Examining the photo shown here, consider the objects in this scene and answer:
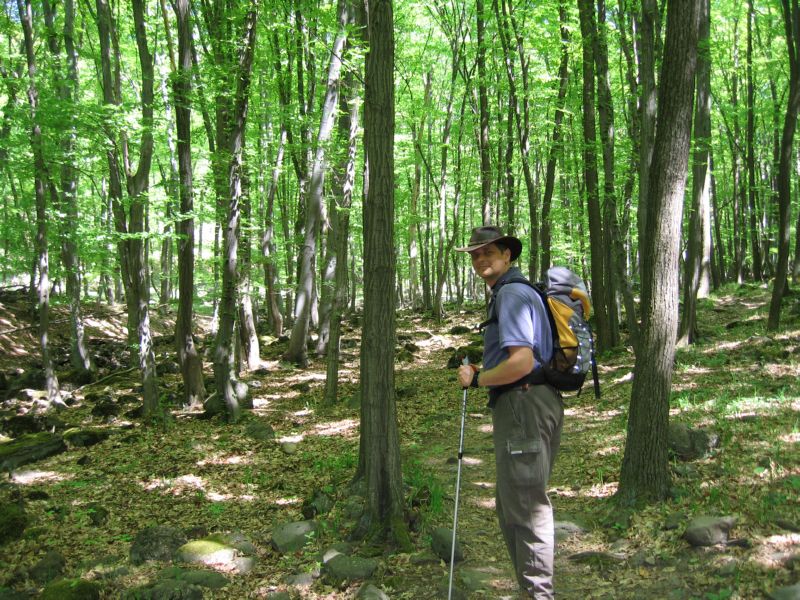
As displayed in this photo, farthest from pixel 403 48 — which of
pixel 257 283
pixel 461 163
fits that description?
pixel 257 283

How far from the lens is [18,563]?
223 inches

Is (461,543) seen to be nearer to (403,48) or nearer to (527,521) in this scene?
(527,521)

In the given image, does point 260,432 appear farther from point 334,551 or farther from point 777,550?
point 777,550

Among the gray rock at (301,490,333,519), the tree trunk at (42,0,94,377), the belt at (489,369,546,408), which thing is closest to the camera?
the belt at (489,369,546,408)

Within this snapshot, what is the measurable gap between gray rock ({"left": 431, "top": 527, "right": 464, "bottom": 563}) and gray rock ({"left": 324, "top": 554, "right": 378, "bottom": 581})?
1.80ft

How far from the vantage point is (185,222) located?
1123 cm

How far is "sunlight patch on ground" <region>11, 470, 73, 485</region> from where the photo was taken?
8.28 meters

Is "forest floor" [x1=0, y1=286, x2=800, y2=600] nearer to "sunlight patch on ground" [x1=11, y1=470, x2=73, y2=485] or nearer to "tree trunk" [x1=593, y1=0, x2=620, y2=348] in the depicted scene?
"sunlight patch on ground" [x1=11, y1=470, x2=73, y2=485]

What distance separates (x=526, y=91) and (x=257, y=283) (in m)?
10.3

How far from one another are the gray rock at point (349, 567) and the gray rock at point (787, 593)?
288 cm

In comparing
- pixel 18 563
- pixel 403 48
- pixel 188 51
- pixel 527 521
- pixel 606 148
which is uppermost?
pixel 403 48

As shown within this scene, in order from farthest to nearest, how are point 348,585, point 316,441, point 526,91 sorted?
1. point 526,91
2. point 316,441
3. point 348,585

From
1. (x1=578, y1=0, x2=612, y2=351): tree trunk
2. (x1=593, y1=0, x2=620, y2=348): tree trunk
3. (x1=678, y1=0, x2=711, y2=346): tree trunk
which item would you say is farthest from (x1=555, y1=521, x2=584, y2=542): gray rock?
(x1=578, y1=0, x2=612, y2=351): tree trunk

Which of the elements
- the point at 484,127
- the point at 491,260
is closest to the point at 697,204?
the point at 484,127
